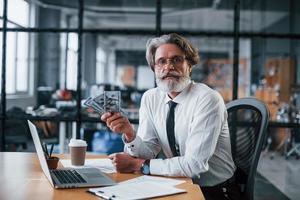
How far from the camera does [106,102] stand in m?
1.61

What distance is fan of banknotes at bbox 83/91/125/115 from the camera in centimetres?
158

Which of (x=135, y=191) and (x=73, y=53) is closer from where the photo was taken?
(x=135, y=191)

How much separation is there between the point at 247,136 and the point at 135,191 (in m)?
0.90

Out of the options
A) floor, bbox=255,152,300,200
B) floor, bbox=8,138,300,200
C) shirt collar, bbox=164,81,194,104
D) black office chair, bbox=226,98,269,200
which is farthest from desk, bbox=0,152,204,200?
floor, bbox=255,152,300,200

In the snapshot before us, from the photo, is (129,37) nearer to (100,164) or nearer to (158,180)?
(100,164)

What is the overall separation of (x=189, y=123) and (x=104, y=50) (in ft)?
54.9

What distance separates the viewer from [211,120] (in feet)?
5.60

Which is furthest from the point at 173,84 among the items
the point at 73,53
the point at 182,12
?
the point at 182,12

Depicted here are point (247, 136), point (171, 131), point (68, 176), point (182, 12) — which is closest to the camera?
point (68, 176)

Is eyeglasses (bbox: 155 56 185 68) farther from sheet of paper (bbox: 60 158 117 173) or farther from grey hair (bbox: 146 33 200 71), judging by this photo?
sheet of paper (bbox: 60 158 117 173)

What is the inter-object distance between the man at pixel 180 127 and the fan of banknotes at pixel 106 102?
1.6 inches

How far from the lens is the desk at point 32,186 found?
1.22 m

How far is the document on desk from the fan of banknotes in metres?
0.38

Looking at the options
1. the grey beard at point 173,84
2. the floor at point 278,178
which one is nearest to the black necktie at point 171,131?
the grey beard at point 173,84
